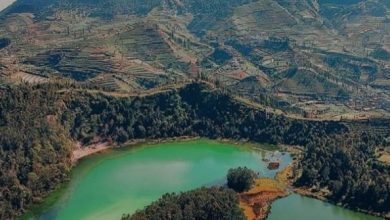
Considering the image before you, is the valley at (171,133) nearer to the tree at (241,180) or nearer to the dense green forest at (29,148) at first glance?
the dense green forest at (29,148)

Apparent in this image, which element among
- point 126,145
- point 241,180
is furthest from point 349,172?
point 126,145

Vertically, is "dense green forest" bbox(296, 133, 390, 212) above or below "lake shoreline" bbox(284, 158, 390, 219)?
above

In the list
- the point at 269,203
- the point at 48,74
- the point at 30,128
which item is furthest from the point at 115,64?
the point at 269,203

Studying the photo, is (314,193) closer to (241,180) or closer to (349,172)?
(349,172)

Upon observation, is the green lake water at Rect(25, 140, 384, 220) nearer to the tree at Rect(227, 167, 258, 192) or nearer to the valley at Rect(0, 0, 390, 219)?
the valley at Rect(0, 0, 390, 219)

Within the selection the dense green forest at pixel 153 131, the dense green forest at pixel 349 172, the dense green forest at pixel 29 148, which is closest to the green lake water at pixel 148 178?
the dense green forest at pixel 29 148

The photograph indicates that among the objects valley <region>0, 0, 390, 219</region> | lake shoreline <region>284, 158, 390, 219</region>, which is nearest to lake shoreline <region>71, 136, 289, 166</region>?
valley <region>0, 0, 390, 219</region>

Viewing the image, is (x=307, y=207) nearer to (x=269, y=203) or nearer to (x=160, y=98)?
(x=269, y=203)
